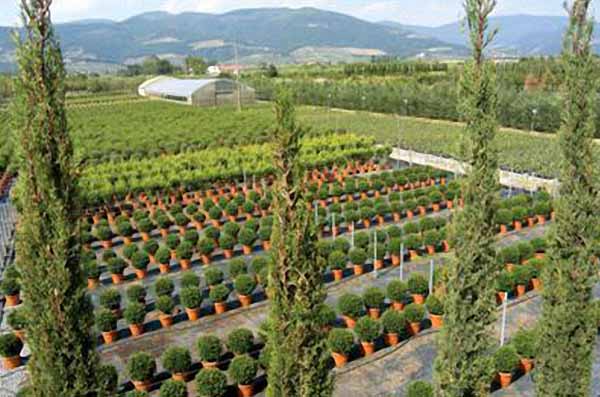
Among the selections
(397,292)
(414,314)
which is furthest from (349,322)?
(414,314)

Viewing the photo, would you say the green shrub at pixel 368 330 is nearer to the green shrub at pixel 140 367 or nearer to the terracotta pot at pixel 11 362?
the green shrub at pixel 140 367

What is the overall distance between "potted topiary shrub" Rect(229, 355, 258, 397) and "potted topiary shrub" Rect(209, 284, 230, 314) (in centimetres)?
349

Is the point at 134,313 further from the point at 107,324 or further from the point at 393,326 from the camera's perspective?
the point at 393,326

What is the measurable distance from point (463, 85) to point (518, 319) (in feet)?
26.2

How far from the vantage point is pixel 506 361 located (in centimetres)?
1012

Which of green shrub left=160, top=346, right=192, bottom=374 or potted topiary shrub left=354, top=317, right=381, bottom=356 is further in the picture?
→ potted topiary shrub left=354, top=317, right=381, bottom=356

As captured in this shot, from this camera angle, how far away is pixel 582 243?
7867 mm

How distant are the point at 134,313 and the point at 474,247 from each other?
839cm

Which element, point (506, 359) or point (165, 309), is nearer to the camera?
point (506, 359)

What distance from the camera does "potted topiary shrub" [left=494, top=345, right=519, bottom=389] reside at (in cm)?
1011

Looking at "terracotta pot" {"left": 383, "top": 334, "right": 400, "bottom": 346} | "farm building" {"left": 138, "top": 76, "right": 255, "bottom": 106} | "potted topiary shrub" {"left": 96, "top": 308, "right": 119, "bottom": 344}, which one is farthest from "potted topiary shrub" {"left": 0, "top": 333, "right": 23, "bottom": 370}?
"farm building" {"left": 138, "top": 76, "right": 255, "bottom": 106}

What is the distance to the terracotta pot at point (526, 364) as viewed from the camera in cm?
1063

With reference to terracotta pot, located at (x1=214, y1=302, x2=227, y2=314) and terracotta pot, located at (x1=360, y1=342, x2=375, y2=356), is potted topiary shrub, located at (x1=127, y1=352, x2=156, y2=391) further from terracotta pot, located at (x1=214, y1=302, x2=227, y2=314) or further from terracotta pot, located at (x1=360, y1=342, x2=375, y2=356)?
terracotta pot, located at (x1=360, y1=342, x2=375, y2=356)

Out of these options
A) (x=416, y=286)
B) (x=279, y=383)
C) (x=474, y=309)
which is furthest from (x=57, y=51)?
(x=416, y=286)
